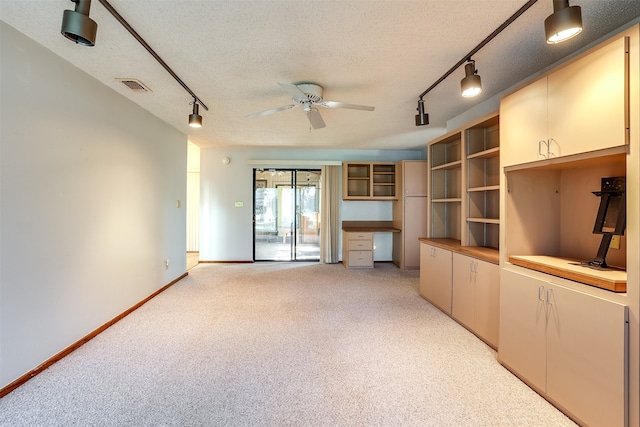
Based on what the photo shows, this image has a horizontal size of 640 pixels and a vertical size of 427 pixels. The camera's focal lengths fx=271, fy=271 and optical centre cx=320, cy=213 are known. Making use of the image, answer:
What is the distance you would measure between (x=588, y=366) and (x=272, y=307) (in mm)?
2884

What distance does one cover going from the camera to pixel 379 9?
170 cm

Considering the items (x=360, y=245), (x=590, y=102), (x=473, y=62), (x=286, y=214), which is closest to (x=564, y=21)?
(x=590, y=102)

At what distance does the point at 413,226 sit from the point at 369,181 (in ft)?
4.48

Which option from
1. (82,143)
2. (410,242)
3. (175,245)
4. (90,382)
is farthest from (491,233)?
(175,245)

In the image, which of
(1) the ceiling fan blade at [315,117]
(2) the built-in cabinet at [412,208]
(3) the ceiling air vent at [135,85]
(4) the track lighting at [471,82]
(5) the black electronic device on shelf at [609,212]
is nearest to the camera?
(5) the black electronic device on shelf at [609,212]

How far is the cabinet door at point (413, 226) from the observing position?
18.2 feet

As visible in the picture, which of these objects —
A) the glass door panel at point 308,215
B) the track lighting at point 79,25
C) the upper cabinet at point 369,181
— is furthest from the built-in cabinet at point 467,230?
the track lighting at point 79,25

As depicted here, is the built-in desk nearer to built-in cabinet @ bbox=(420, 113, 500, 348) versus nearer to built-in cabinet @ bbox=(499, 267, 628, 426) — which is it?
built-in cabinet @ bbox=(420, 113, 500, 348)

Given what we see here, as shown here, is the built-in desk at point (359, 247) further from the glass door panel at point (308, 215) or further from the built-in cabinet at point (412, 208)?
the glass door panel at point (308, 215)

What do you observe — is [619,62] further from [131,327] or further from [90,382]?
[131,327]

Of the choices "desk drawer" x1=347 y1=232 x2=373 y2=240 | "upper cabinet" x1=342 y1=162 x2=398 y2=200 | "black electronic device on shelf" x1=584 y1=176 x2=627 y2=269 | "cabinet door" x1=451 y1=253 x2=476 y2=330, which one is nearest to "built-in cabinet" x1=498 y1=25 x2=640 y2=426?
"black electronic device on shelf" x1=584 y1=176 x2=627 y2=269

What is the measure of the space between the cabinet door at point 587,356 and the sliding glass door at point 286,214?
485 centimetres

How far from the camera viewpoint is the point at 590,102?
152 cm

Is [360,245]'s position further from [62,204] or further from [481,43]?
[62,204]
